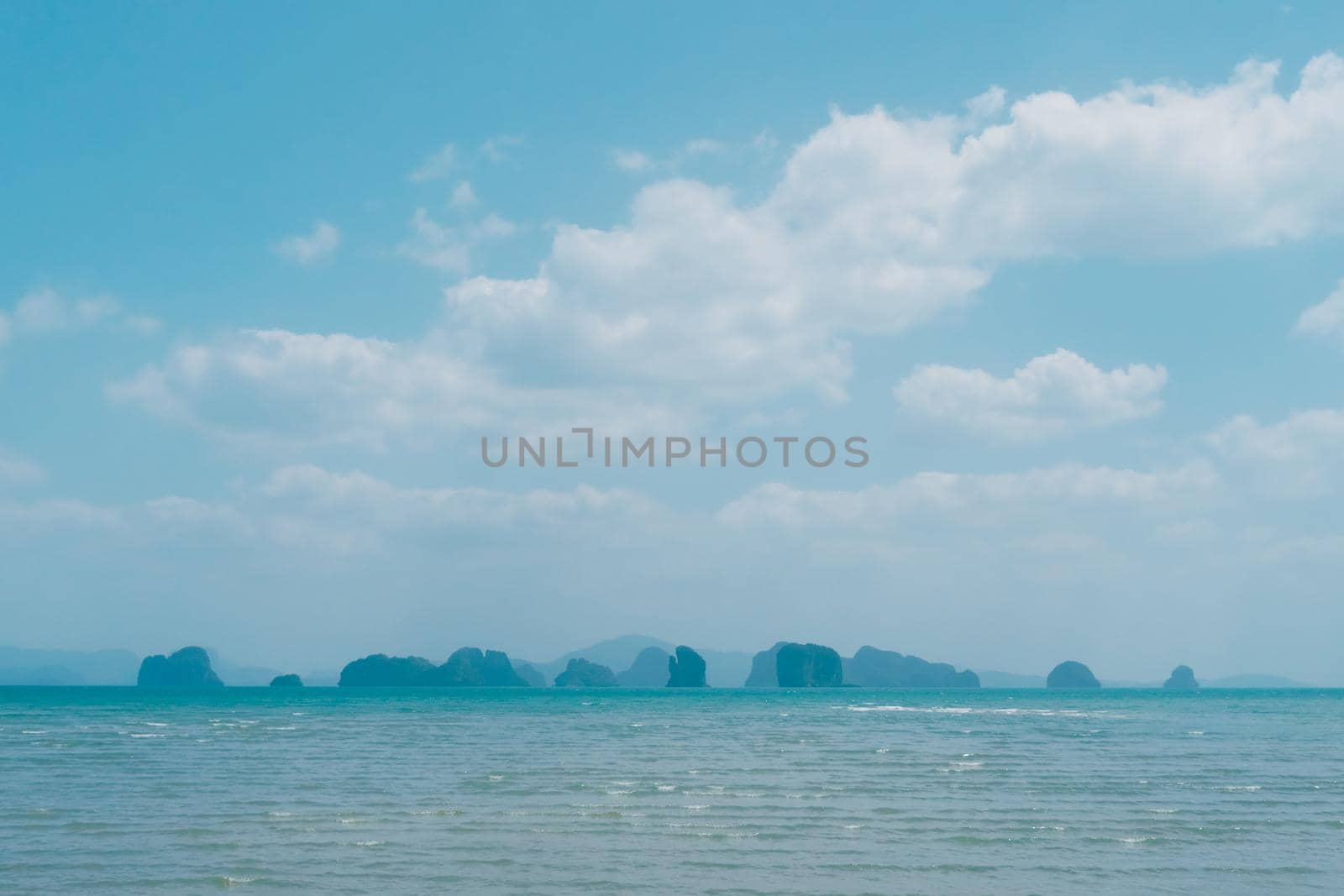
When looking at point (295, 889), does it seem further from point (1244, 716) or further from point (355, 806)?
point (1244, 716)

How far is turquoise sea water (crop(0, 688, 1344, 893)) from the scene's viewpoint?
18.8 meters

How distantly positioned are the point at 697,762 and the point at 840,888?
20.4 metres

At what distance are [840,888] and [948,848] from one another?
4373 mm

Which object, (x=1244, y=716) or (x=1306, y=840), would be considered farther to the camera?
(x=1244, y=716)

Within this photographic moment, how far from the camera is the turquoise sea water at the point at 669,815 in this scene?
1878cm

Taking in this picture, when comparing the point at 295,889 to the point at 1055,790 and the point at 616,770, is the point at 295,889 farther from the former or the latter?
the point at 1055,790

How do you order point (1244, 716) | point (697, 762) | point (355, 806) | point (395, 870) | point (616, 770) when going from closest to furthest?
point (395, 870) → point (355, 806) → point (616, 770) → point (697, 762) → point (1244, 716)

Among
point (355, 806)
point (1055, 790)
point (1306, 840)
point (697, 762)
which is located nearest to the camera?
point (1306, 840)

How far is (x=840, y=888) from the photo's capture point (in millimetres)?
17828

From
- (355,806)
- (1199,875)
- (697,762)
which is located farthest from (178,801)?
(1199,875)

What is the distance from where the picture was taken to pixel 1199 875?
19156mm

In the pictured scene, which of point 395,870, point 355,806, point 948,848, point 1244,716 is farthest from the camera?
point 1244,716

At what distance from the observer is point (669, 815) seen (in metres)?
24.6

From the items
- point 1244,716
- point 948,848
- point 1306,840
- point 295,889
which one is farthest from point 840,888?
point 1244,716
